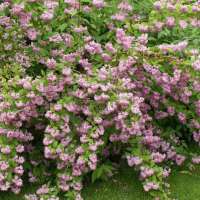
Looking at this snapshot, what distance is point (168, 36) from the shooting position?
6840 millimetres

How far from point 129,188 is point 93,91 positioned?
1.12 metres

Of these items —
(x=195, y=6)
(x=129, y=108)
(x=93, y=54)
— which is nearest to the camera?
(x=129, y=108)

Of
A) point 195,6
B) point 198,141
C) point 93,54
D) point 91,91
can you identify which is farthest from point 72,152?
point 195,6

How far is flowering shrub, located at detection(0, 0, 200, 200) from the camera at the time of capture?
576cm

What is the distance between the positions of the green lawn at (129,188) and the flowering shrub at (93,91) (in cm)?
15

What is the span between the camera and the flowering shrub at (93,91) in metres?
5.76

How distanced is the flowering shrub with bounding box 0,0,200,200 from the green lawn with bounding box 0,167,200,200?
0.15 metres

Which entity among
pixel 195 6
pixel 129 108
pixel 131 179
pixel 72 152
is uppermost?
pixel 195 6

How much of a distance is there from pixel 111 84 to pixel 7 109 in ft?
3.28

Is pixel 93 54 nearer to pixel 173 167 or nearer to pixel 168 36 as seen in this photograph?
pixel 168 36

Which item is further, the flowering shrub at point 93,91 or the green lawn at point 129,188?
the green lawn at point 129,188

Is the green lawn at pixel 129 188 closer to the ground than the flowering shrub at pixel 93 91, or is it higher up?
closer to the ground

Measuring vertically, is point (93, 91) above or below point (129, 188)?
above

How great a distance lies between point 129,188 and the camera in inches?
243
